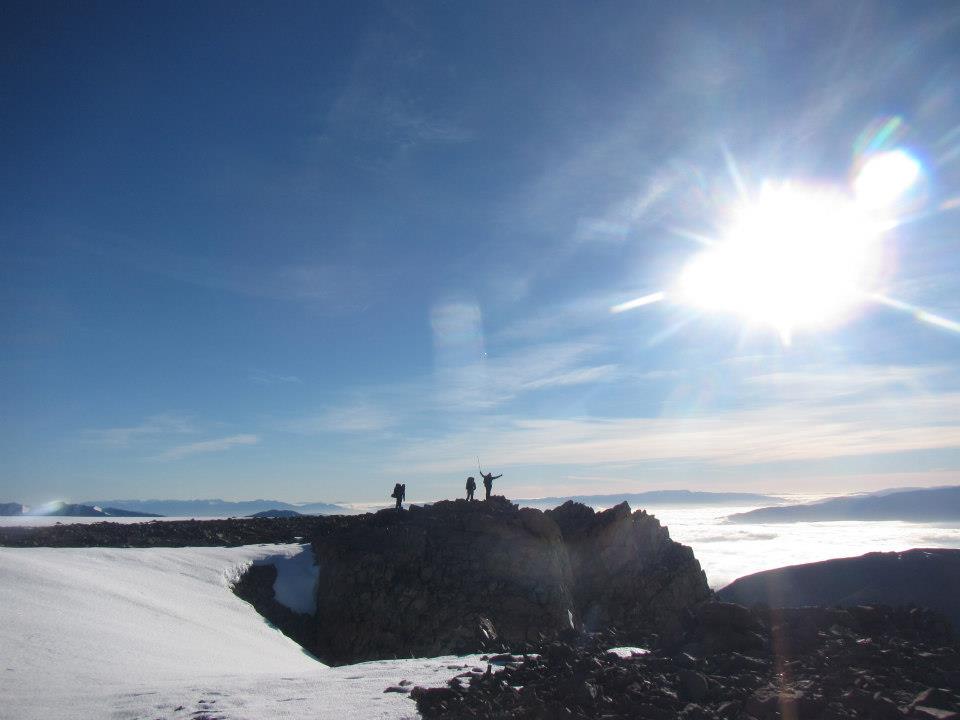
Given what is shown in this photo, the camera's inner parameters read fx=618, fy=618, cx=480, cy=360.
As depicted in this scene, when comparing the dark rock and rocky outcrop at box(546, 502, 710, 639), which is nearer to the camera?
the dark rock

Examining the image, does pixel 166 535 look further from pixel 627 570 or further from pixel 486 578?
pixel 627 570

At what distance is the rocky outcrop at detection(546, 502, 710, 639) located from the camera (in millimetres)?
25562

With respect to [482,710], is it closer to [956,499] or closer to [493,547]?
[493,547]

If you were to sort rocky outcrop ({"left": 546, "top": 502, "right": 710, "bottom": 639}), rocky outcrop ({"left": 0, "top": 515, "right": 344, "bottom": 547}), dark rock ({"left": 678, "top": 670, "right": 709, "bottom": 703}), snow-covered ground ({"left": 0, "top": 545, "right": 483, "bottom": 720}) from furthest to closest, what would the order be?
rocky outcrop ({"left": 0, "top": 515, "right": 344, "bottom": 547})
rocky outcrop ({"left": 546, "top": 502, "right": 710, "bottom": 639})
dark rock ({"left": 678, "top": 670, "right": 709, "bottom": 703})
snow-covered ground ({"left": 0, "top": 545, "right": 483, "bottom": 720})

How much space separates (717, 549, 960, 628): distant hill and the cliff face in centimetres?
401

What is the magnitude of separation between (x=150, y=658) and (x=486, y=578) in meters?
13.2

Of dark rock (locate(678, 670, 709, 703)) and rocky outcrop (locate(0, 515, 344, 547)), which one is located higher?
rocky outcrop (locate(0, 515, 344, 547))

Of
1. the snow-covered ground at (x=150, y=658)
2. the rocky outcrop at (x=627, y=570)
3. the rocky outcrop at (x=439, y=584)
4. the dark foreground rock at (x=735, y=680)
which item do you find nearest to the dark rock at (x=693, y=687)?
the dark foreground rock at (x=735, y=680)

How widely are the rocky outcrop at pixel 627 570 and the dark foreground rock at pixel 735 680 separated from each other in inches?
595

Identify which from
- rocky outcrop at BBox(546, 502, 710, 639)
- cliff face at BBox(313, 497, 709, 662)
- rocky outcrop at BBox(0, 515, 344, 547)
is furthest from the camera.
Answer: rocky outcrop at BBox(0, 515, 344, 547)

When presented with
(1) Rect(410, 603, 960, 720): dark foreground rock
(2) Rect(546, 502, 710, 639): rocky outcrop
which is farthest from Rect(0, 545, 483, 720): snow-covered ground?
(2) Rect(546, 502, 710, 639): rocky outcrop

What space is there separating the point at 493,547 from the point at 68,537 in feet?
66.7

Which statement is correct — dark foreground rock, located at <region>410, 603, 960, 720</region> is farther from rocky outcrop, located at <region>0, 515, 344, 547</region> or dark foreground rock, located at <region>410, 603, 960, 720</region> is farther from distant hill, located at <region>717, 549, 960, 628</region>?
rocky outcrop, located at <region>0, 515, 344, 547</region>

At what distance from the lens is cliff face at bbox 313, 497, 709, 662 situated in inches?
827
